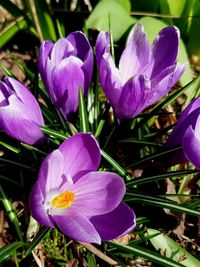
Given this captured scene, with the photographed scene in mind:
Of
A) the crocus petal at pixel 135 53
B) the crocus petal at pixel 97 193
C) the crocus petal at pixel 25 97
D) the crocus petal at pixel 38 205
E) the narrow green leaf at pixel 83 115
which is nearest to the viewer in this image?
the crocus petal at pixel 38 205

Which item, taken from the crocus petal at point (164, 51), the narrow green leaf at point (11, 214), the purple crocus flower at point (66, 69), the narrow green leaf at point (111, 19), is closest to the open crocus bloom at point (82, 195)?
the purple crocus flower at point (66, 69)

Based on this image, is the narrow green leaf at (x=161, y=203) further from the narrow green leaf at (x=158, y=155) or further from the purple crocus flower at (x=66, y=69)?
the purple crocus flower at (x=66, y=69)

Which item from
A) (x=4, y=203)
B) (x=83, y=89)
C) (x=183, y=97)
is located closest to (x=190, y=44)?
(x=183, y=97)

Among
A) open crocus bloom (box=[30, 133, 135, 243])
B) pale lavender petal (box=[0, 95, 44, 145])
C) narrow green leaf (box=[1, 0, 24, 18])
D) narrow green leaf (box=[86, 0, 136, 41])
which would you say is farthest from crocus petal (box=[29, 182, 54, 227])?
narrow green leaf (box=[1, 0, 24, 18])

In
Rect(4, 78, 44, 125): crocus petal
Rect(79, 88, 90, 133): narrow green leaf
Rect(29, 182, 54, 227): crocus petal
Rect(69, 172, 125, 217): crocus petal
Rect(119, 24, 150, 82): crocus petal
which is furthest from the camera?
Rect(119, 24, 150, 82): crocus petal

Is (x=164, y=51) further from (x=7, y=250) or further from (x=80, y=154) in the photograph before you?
(x=7, y=250)

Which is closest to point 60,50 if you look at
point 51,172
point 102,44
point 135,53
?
point 102,44

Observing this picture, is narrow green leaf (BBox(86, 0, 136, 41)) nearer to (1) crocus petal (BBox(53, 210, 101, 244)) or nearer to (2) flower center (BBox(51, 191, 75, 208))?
(2) flower center (BBox(51, 191, 75, 208))
